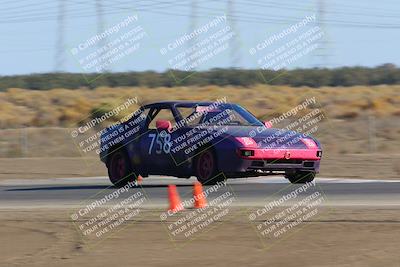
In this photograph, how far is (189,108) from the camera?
57.3 feet

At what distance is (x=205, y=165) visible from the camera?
16672 mm

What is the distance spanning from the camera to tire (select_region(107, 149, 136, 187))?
59.0ft

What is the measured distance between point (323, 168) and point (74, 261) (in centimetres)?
1360

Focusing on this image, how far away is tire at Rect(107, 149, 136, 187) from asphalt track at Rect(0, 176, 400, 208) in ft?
0.75

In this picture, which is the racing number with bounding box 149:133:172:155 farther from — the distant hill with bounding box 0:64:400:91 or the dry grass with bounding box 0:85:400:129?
the distant hill with bounding box 0:64:400:91

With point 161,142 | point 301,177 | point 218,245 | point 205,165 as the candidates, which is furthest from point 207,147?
point 218,245

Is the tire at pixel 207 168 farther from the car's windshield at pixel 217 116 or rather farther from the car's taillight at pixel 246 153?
the car's windshield at pixel 217 116

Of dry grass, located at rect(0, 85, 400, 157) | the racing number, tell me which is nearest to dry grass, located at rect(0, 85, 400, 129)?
dry grass, located at rect(0, 85, 400, 157)

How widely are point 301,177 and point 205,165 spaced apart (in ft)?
5.86

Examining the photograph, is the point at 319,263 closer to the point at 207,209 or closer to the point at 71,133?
the point at 207,209

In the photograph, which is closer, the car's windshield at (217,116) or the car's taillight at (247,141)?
the car's taillight at (247,141)

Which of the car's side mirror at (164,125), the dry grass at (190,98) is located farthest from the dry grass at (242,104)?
the car's side mirror at (164,125)

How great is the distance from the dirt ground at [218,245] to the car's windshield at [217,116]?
4534 mm

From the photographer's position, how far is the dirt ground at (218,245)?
9523mm
